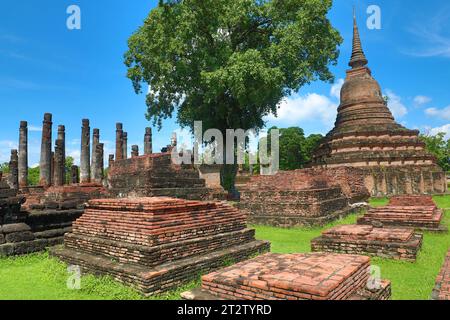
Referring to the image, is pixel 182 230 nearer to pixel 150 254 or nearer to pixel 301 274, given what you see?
pixel 150 254

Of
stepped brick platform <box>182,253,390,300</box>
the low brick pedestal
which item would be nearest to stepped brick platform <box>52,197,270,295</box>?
stepped brick platform <box>182,253,390,300</box>

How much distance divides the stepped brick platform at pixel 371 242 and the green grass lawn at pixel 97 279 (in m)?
0.22

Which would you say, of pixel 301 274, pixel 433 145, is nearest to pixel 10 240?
pixel 301 274

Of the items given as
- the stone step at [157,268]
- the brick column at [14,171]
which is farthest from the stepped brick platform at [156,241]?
the brick column at [14,171]

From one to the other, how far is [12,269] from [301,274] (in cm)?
538

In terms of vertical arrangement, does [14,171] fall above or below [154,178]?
above

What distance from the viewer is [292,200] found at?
11.3 meters

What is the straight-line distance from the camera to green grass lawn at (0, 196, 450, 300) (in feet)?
15.3

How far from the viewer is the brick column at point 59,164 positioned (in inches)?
757

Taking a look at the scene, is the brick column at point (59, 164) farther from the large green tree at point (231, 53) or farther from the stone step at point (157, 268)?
the stone step at point (157, 268)

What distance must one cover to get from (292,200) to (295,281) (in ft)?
25.8

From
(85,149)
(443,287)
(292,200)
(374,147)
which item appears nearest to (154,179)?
(292,200)

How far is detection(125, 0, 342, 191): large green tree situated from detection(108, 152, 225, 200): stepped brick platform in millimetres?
6143

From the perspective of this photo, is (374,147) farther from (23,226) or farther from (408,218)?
(23,226)
